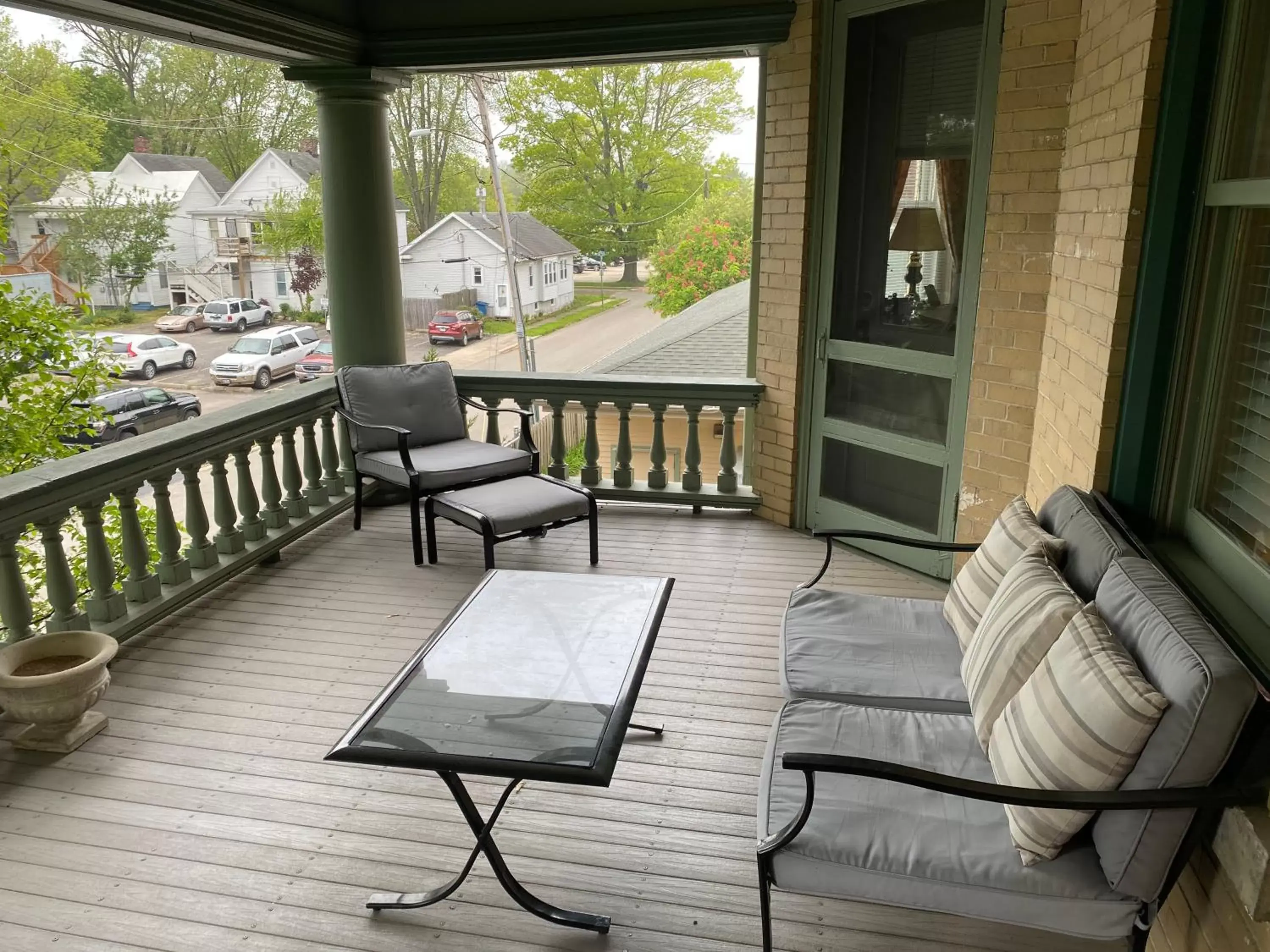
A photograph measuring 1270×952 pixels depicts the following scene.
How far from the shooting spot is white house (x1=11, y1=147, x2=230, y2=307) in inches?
246

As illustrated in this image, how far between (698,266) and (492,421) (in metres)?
2.99

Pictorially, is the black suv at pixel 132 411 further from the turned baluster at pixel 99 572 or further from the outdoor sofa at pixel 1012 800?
the outdoor sofa at pixel 1012 800

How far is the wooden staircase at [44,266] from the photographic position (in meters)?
6.45

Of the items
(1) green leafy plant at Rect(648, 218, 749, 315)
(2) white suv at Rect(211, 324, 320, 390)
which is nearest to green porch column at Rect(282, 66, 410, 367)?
(2) white suv at Rect(211, 324, 320, 390)

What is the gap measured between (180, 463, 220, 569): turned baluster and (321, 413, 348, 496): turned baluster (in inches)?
38.2

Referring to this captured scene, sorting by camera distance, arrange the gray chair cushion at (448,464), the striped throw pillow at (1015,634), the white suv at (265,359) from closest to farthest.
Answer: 1. the striped throw pillow at (1015,634)
2. the gray chair cushion at (448,464)
3. the white suv at (265,359)

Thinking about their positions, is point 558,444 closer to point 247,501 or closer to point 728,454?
point 728,454

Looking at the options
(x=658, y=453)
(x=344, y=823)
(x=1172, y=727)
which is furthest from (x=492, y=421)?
(x=1172, y=727)

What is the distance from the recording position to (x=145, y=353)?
6879mm

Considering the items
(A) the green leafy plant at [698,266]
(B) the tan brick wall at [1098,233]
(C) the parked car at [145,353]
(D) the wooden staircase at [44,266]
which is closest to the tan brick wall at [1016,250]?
(B) the tan brick wall at [1098,233]

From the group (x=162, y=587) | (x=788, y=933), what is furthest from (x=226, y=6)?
(x=788, y=933)

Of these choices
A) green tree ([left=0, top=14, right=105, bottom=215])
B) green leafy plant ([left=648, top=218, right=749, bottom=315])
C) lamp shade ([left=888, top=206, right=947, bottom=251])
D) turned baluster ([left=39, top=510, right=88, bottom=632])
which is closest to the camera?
turned baluster ([left=39, top=510, right=88, bottom=632])

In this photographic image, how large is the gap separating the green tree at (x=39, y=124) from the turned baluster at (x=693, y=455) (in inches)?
184

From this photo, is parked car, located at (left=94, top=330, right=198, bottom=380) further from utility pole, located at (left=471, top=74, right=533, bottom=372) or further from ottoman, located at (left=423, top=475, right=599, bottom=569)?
ottoman, located at (left=423, top=475, right=599, bottom=569)
